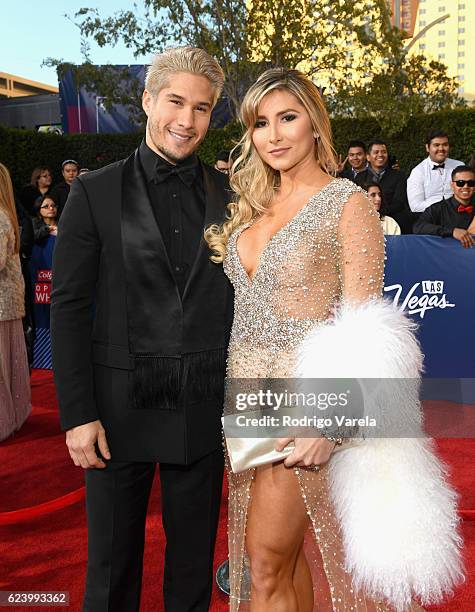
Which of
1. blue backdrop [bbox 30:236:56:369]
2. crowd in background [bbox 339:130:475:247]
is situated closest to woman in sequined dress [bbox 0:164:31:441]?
blue backdrop [bbox 30:236:56:369]

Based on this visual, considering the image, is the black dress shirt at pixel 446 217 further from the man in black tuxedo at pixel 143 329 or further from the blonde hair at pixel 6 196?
the man in black tuxedo at pixel 143 329

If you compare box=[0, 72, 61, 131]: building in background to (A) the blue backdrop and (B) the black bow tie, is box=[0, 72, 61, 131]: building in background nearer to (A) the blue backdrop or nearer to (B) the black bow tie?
(A) the blue backdrop

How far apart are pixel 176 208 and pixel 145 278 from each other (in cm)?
26

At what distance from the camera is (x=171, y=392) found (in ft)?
6.63

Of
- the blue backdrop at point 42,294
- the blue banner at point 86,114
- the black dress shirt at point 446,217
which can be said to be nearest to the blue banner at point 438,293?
the black dress shirt at point 446,217

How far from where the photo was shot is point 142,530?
2146mm

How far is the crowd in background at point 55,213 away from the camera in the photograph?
4508mm

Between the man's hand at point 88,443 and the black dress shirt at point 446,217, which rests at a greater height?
the black dress shirt at point 446,217

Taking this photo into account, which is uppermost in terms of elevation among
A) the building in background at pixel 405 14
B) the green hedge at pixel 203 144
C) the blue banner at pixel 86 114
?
the building in background at pixel 405 14

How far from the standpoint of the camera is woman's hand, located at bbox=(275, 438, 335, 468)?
1810mm

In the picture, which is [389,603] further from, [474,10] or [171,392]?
[474,10]

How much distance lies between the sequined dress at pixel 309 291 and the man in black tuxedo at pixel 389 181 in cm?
506

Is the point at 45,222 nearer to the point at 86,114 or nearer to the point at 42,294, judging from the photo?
the point at 42,294

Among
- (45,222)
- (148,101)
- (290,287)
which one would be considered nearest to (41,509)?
(290,287)
